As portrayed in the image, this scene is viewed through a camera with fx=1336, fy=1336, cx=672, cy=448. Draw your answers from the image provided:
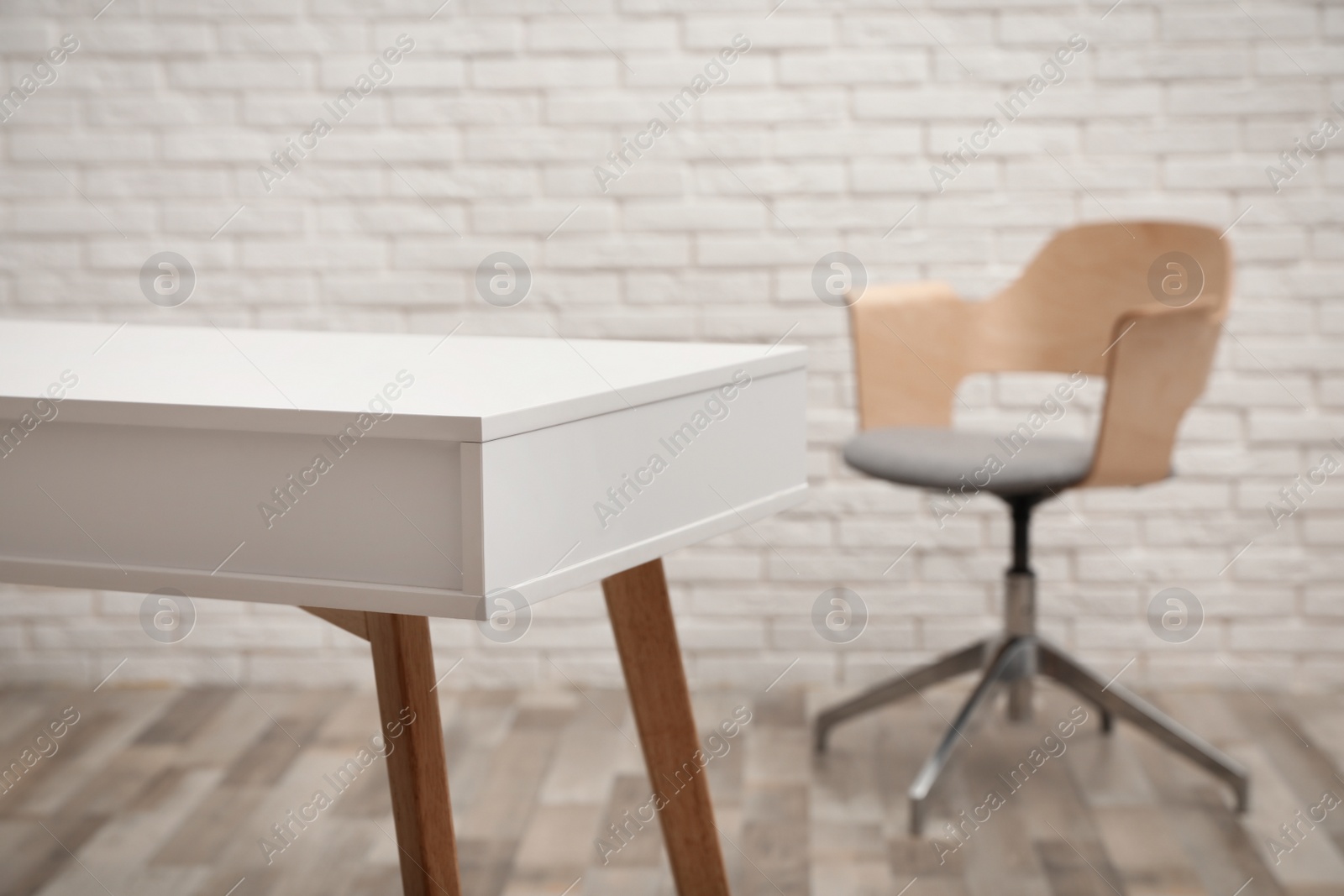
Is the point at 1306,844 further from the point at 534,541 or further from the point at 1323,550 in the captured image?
the point at 534,541

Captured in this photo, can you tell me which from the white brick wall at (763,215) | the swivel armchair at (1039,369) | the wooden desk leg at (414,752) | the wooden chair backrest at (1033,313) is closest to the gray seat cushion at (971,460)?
the swivel armchair at (1039,369)

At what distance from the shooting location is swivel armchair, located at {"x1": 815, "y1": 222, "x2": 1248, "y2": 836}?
6.22 feet

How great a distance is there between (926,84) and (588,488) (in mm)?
1613

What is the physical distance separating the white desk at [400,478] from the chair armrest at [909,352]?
0.88m

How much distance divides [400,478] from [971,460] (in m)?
1.16

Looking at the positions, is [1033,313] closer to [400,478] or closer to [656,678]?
[656,678]

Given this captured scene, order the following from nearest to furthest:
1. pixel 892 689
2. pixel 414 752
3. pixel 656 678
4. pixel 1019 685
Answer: pixel 414 752
pixel 656 678
pixel 892 689
pixel 1019 685

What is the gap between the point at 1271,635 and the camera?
2461mm

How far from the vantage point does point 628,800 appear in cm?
197

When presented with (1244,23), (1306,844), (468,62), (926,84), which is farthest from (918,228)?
(1306,844)

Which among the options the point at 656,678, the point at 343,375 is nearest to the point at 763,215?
the point at 656,678

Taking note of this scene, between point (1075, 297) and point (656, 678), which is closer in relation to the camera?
point (656, 678)

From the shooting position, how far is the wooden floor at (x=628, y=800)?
1.72 meters

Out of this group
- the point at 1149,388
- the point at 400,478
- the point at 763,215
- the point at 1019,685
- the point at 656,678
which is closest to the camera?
the point at 400,478
